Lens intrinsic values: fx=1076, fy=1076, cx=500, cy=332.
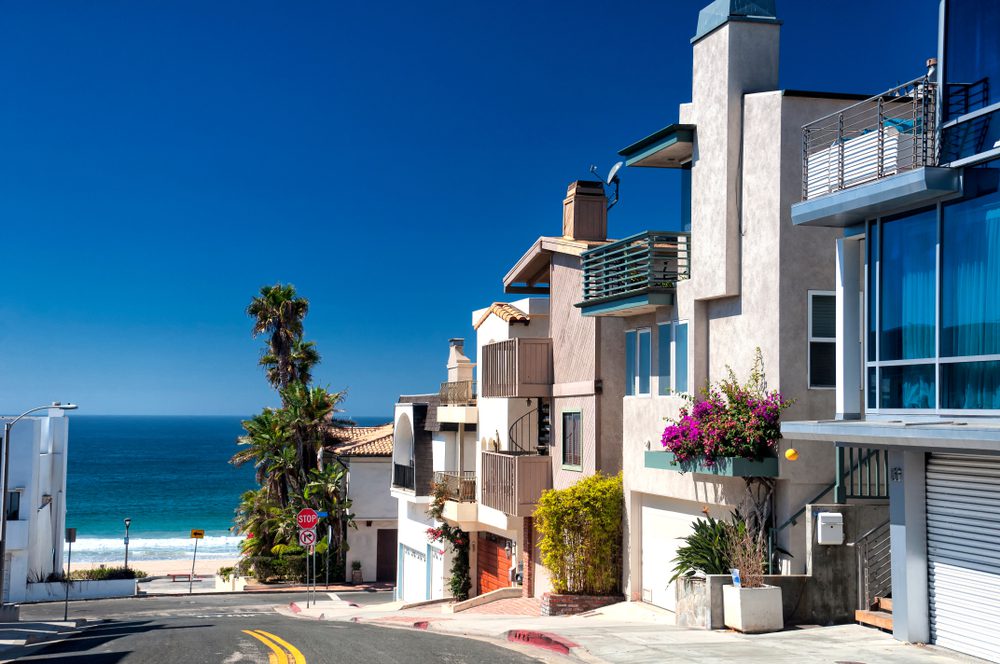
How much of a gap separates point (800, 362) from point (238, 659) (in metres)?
10.5

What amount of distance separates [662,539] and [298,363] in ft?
112

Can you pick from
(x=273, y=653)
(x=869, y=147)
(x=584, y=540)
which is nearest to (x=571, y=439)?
(x=584, y=540)

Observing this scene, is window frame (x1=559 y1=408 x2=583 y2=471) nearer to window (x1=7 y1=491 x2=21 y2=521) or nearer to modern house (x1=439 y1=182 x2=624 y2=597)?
modern house (x1=439 y1=182 x2=624 y2=597)

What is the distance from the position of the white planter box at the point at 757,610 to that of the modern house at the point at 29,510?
34.0 m

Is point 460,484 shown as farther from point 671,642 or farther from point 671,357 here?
point 671,642

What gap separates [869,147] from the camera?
1589cm

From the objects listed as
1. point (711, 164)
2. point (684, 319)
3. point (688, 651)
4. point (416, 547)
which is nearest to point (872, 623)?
point (688, 651)

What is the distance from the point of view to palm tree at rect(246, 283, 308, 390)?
5359 cm

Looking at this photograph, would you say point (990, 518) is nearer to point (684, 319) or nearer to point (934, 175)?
point (934, 175)

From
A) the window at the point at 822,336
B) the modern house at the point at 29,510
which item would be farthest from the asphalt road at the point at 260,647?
the modern house at the point at 29,510

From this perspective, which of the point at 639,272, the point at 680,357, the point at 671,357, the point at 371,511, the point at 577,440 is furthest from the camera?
the point at 371,511

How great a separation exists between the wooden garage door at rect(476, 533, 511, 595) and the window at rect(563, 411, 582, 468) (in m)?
5.65

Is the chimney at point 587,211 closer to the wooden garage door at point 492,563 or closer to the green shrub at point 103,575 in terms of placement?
the wooden garage door at point 492,563

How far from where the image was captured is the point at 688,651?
15.6 meters
